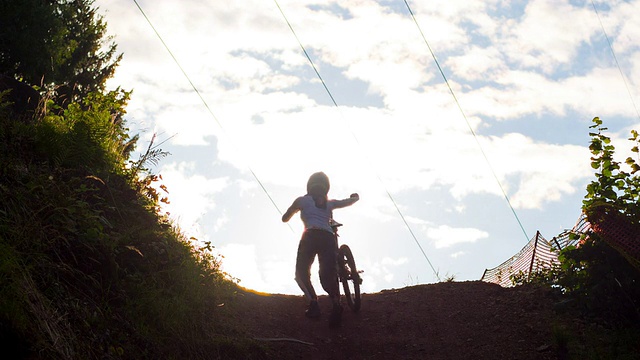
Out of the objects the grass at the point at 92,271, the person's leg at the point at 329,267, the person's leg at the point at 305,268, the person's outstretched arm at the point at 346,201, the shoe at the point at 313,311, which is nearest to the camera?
the grass at the point at 92,271

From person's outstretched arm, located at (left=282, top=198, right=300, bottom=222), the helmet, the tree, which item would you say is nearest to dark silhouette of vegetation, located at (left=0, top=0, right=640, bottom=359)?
person's outstretched arm, located at (left=282, top=198, right=300, bottom=222)

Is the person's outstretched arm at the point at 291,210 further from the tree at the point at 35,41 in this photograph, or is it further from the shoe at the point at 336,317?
the tree at the point at 35,41

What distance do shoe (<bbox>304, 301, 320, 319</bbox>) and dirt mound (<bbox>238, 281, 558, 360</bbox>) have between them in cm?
8

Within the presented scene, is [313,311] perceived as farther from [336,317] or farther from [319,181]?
[319,181]

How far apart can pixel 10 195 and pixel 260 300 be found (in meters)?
4.56

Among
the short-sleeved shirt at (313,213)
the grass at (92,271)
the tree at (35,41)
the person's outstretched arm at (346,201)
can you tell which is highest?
the tree at (35,41)

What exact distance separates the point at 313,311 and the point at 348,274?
86cm

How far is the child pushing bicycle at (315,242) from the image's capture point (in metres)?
8.69

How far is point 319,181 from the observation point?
920cm

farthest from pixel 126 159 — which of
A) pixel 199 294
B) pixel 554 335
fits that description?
pixel 554 335

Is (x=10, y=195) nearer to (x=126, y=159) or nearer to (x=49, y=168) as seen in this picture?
(x=49, y=168)

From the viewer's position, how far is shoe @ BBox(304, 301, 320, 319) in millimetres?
8711

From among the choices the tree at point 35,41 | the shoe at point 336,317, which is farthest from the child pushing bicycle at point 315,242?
the tree at point 35,41

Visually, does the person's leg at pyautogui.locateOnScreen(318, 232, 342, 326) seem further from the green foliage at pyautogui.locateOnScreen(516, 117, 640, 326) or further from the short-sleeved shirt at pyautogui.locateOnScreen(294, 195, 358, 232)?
the green foliage at pyautogui.locateOnScreen(516, 117, 640, 326)
